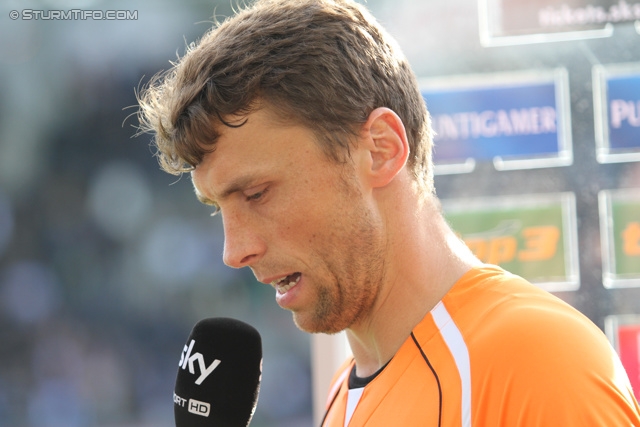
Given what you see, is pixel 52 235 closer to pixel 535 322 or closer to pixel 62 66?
pixel 62 66

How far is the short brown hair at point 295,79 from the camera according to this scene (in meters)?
1.08

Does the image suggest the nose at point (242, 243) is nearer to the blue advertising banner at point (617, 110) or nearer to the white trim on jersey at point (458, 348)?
the white trim on jersey at point (458, 348)

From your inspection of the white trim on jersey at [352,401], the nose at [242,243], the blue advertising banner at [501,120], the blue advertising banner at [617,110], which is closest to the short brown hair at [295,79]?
the nose at [242,243]

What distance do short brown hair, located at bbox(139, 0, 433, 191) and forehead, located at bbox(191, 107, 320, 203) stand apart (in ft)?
0.05

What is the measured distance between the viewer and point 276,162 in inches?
41.8

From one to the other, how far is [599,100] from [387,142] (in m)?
1.10

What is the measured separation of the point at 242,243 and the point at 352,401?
0.98 ft

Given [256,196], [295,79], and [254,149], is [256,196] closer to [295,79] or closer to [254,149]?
[254,149]

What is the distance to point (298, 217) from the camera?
42.5 inches

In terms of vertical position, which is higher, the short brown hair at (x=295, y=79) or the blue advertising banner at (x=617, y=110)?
the short brown hair at (x=295, y=79)

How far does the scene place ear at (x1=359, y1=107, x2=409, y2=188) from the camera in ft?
3.61

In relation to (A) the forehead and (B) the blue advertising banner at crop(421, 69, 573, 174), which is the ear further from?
(B) the blue advertising banner at crop(421, 69, 573, 174)

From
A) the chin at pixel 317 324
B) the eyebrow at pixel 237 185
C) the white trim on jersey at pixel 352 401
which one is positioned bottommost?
the white trim on jersey at pixel 352 401

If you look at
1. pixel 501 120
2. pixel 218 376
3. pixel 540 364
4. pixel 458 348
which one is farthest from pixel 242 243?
pixel 501 120
